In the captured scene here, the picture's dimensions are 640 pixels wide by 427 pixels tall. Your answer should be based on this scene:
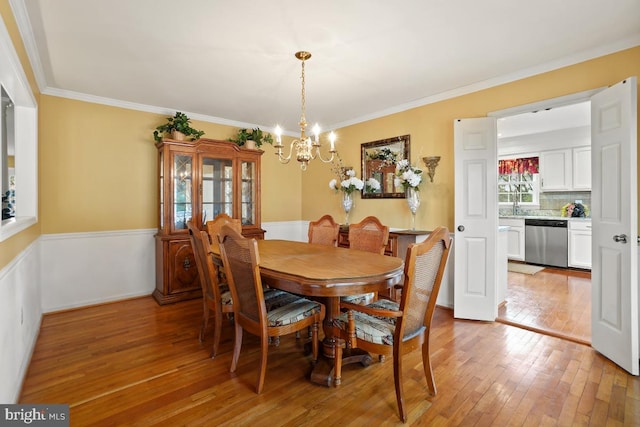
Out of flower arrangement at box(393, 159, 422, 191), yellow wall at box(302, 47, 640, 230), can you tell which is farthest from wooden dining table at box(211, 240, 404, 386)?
yellow wall at box(302, 47, 640, 230)

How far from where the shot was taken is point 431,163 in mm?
3613

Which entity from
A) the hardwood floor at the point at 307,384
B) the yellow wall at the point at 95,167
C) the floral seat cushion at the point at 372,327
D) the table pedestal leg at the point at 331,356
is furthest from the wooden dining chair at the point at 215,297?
the yellow wall at the point at 95,167

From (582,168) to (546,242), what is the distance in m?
1.45

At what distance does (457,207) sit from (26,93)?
13.0 ft

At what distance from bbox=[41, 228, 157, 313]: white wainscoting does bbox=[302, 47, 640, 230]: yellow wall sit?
104 inches

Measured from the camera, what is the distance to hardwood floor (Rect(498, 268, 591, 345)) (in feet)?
9.70

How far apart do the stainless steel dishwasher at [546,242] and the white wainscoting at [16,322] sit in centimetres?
707

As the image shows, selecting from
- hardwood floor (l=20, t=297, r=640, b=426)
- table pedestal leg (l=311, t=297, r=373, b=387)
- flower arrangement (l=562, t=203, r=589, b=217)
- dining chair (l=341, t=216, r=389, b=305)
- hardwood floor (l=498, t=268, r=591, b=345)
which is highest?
flower arrangement (l=562, t=203, r=589, b=217)

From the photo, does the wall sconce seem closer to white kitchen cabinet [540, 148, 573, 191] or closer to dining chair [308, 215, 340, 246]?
dining chair [308, 215, 340, 246]

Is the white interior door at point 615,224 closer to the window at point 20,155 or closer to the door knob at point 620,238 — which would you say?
the door knob at point 620,238

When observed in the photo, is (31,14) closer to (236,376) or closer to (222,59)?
(222,59)

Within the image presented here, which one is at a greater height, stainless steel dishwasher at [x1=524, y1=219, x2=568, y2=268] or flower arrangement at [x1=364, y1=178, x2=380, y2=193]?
flower arrangement at [x1=364, y1=178, x2=380, y2=193]

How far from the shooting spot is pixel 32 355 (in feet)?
7.97

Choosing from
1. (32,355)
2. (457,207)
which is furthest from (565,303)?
(32,355)
